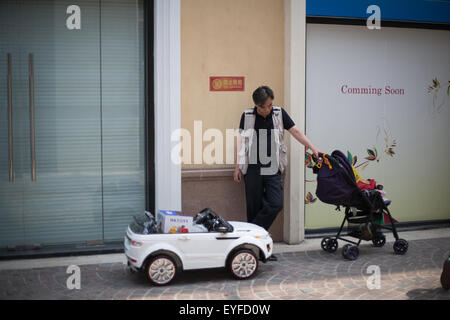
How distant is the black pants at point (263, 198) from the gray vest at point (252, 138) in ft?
0.50

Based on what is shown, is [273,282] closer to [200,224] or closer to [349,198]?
[200,224]

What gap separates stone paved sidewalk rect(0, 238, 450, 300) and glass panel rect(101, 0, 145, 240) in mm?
946

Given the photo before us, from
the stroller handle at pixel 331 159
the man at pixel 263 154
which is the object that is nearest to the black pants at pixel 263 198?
the man at pixel 263 154

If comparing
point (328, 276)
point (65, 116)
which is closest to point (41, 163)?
point (65, 116)

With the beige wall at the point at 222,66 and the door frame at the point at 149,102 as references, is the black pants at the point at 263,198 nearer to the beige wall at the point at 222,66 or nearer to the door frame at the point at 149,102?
the beige wall at the point at 222,66

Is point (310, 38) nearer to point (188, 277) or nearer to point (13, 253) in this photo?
point (188, 277)

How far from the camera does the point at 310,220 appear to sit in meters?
7.52

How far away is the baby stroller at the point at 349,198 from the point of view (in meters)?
6.05

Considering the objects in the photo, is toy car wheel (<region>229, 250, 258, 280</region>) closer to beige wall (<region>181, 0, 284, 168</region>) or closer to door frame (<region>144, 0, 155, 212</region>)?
door frame (<region>144, 0, 155, 212</region>)

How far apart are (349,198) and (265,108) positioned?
1.46 meters

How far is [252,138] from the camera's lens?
6.34 meters

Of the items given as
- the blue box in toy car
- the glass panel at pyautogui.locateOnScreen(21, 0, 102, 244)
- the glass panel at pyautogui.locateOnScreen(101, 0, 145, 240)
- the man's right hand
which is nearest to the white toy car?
the blue box in toy car

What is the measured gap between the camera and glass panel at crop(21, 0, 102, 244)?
21.0 feet
